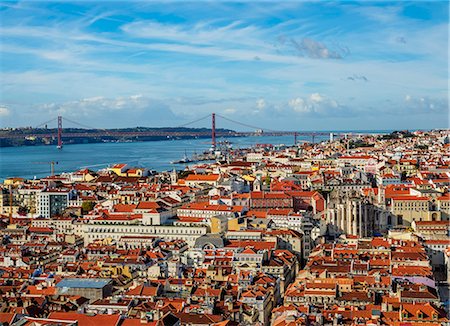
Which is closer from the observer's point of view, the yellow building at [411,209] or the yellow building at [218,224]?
the yellow building at [218,224]

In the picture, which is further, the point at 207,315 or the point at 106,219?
the point at 106,219

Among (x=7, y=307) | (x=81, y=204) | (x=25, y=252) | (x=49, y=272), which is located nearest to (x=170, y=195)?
(x=81, y=204)

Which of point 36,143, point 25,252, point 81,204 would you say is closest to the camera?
point 25,252

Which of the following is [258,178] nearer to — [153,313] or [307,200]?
[307,200]

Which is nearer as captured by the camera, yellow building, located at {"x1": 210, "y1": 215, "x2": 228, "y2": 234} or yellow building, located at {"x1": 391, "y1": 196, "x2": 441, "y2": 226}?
yellow building, located at {"x1": 210, "y1": 215, "x2": 228, "y2": 234}

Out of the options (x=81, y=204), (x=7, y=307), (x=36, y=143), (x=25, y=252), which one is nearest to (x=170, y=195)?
(x=81, y=204)

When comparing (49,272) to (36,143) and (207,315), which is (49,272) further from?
(36,143)

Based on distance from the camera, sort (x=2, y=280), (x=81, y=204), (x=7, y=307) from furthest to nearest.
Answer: (x=81, y=204) < (x=2, y=280) < (x=7, y=307)

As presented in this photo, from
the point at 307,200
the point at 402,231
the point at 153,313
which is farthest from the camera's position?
the point at 307,200

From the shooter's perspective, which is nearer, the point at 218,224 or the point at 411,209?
the point at 218,224
